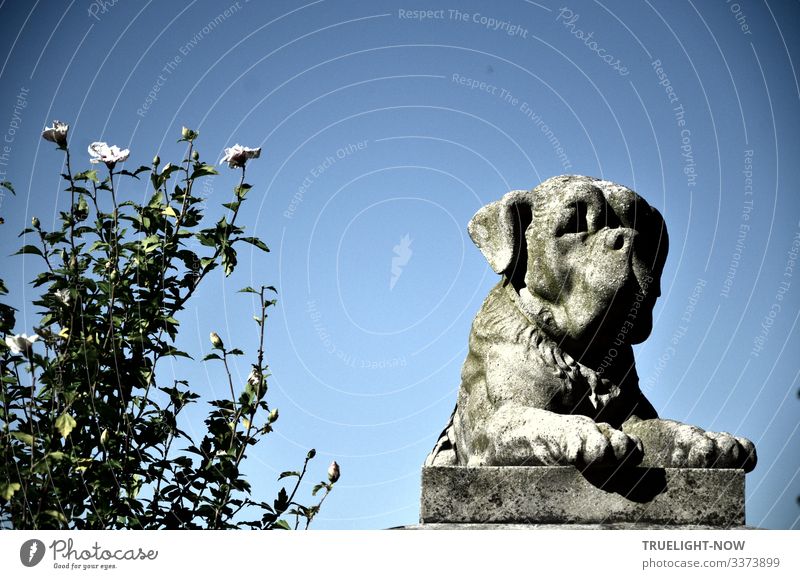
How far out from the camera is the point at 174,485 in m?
7.75

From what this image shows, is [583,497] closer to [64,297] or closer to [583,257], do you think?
[583,257]

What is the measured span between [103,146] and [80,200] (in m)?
0.70

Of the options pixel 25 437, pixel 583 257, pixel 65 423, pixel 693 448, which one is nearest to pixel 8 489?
pixel 25 437

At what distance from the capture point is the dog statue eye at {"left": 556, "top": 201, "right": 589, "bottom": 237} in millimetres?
7449

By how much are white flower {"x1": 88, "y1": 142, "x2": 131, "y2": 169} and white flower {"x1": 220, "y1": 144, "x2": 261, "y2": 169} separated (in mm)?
689

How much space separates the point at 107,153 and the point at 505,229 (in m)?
2.79

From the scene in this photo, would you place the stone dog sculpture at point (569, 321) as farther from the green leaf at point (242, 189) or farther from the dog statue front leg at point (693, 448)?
the green leaf at point (242, 189)

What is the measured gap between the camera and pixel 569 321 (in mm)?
7383

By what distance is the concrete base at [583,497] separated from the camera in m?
6.64

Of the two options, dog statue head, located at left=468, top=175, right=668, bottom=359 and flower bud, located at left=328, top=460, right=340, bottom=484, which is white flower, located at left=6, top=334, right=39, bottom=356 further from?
dog statue head, located at left=468, top=175, right=668, bottom=359

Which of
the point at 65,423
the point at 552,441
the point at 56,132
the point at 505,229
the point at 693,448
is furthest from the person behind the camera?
the point at 505,229
